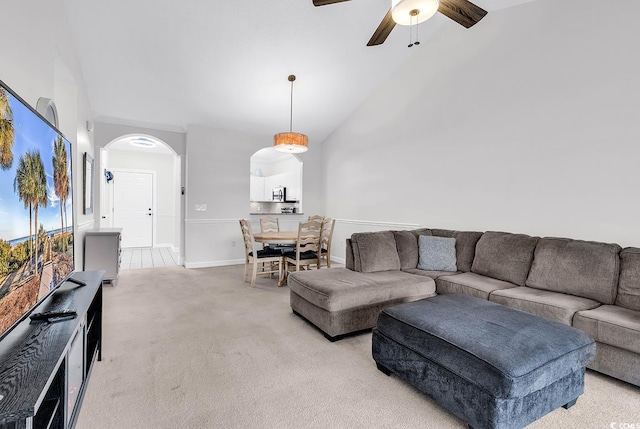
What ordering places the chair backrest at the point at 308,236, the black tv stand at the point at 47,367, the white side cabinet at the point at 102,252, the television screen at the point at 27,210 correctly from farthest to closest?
the chair backrest at the point at 308,236, the white side cabinet at the point at 102,252, the television screen at the point at 27,210, the black tv stand at the point at 47,367

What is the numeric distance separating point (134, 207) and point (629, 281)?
9130 millimetres

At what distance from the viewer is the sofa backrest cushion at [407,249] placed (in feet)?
11.4

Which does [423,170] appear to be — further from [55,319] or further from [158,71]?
[55,319]

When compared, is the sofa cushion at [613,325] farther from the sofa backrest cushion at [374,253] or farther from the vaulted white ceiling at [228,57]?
the vaulted white ceiling at [228,57]

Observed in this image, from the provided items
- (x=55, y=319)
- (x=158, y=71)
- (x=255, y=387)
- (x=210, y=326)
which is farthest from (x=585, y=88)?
(x=158, y=71)

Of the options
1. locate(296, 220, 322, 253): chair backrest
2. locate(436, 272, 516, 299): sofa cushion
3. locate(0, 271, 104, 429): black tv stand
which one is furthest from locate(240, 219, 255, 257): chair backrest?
locate(436, 272, 516, 299): sofa cushion

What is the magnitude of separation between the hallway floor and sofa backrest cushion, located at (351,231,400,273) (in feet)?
13.4

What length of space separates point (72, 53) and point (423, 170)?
439 cm

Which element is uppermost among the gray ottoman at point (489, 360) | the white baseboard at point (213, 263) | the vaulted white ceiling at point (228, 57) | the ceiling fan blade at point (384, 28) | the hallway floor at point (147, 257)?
the vaulted white ceiling at point (228, 57)

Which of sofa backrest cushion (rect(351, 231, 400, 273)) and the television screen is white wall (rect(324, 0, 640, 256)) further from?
the television screen

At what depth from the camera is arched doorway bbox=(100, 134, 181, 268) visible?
759cm

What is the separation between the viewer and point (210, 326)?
9.18ft

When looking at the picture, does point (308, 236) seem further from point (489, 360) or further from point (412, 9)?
point (489, 360)

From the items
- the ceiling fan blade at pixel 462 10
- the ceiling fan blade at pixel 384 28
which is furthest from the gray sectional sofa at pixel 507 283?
the ceiling fan blade at pixel 462 10
